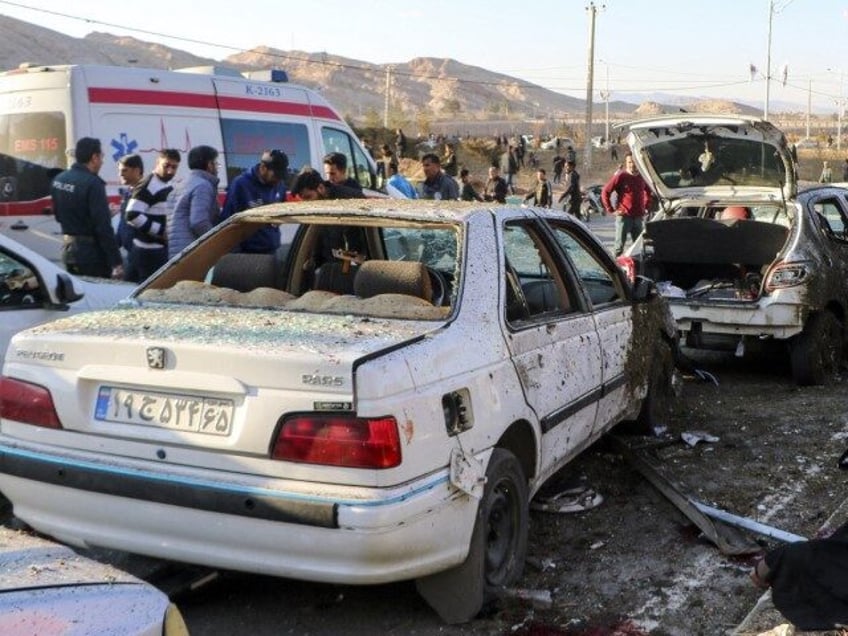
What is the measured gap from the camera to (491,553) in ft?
12.8

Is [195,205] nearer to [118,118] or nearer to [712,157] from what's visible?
[118,118]

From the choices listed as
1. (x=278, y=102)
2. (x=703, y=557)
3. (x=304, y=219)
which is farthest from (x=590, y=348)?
(x=278, y=102)

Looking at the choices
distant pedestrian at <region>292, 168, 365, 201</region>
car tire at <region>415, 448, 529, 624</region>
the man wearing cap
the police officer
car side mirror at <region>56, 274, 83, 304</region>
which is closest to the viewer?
car tire at <region>415, 448, 529, 624</region>

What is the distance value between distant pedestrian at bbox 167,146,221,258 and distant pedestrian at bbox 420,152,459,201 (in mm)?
4023

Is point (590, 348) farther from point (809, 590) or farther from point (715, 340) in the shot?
point (715, 340)

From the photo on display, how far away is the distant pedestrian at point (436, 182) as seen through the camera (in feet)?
37.6

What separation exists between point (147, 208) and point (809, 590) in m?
6.07

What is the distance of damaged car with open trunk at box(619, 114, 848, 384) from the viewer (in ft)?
25.2

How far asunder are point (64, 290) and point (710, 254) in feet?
17.5

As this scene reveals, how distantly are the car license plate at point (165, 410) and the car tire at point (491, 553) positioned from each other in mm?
929

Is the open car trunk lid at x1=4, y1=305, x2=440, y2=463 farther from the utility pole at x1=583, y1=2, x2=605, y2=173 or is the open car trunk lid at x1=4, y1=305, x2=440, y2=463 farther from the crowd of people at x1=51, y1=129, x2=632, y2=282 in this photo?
the utility pole at x1=583, y1=2, x2=605, y2=173

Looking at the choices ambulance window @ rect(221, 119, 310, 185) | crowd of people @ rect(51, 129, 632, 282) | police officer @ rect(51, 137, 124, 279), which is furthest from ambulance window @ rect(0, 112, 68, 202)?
police officer @ rect(51, 137, 124, 279)

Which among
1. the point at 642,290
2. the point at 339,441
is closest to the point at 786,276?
the point at 642,290

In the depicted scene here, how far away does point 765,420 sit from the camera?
22.2 feet
